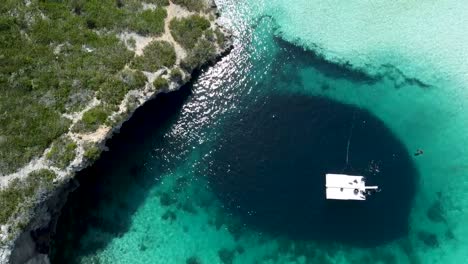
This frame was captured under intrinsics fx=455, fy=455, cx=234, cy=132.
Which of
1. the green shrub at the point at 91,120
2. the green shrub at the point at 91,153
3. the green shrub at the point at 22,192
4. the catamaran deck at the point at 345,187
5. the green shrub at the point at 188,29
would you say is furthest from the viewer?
the green shrub at the point at 188,29

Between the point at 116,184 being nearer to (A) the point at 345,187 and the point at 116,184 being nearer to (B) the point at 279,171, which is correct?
(B) the point at 279,171

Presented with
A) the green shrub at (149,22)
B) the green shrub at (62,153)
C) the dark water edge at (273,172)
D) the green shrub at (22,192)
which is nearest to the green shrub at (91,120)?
the green shrub at (62,153)

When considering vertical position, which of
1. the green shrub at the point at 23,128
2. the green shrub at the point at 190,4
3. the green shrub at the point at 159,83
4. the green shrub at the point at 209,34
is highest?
the green shrub at the point at 190,4

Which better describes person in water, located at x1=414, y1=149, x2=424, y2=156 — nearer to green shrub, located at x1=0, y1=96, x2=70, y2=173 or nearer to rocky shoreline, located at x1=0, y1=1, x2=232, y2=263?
rocky shoreline, located at x1=0, y1=1, x2=232, y2=263

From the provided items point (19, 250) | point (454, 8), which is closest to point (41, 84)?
point (19, 250)

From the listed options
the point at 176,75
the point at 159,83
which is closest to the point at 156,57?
the point at 176,75

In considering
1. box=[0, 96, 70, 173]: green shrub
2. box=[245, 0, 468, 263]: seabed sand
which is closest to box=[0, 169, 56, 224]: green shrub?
box=[0, 96, 70, 173]: green shrub

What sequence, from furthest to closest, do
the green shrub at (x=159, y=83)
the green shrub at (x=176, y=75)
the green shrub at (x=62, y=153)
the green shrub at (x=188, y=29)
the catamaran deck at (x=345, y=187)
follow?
the green shrub at (x=188, y=29) < the catamaran deck at (x=345, y=187) < the green shrub at (x=176, y=75) < the green shrub at (x=159, y=83) < the green shrub at (x=62, y=153)

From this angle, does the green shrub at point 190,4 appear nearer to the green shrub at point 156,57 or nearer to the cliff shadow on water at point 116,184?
the green shrub at point 156,57
